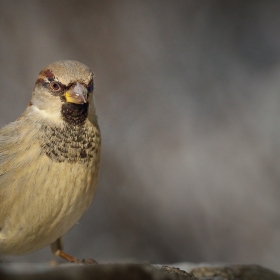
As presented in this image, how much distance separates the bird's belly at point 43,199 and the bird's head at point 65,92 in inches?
5.6

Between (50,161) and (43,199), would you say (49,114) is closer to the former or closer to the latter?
(50,161)

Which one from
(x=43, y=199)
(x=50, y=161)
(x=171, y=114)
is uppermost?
(x=171, y=114)

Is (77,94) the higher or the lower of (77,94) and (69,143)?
the higher

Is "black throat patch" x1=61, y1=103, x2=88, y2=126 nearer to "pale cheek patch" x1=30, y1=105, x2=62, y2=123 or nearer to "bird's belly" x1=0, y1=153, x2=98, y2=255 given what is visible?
"pale cheek patch" x1=30, y1=105, x2=62, y2=123

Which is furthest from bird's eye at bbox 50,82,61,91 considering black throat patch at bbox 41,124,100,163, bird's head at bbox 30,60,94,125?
black throat patch at bbox 41,124,100,163

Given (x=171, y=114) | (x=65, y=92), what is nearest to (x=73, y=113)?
(x=65, y=92)

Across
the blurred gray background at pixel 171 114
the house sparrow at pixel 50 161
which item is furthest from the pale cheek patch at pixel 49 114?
the blurred gray background at pixel 171 114

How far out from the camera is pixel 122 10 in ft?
12.9

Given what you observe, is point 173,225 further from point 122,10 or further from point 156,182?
point 122,10

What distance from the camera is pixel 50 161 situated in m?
1.57

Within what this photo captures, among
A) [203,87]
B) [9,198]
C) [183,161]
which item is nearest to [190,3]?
[203,87]

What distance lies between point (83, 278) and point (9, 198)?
0.78 meters

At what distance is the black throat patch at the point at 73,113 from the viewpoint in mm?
1617

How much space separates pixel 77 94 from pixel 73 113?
9 centimetres
